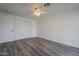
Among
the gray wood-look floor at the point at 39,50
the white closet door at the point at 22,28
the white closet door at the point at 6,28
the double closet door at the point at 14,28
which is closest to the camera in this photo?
the gray wood-look floor at the point at 39,50

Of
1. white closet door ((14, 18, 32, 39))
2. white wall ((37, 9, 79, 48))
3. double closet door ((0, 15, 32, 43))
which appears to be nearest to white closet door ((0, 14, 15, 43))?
double closet door ((0, 15, 32, 43))

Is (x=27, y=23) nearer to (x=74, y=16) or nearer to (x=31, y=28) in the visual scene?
(x=31, y=28)

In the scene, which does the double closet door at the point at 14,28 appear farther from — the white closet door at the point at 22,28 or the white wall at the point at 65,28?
the white wall at the point at 65,28

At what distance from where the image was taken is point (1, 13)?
5.79 metres

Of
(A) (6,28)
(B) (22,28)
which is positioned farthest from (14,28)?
(B) (22,28)

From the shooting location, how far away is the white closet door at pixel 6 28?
587 centimetres

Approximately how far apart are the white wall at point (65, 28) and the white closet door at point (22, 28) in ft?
9.46

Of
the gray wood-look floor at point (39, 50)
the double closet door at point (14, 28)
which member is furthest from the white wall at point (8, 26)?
the gray wood-look floor at point (39, 50)

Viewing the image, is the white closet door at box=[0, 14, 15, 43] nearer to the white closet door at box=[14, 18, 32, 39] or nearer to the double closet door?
the double closet door

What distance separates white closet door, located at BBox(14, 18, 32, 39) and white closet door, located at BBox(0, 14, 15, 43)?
63 centimetres

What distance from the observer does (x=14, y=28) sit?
7.03 metres

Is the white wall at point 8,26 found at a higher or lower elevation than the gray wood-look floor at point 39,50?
higher

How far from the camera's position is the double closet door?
6054 mm

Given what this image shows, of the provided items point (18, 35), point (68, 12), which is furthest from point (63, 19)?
point (18, 35)
